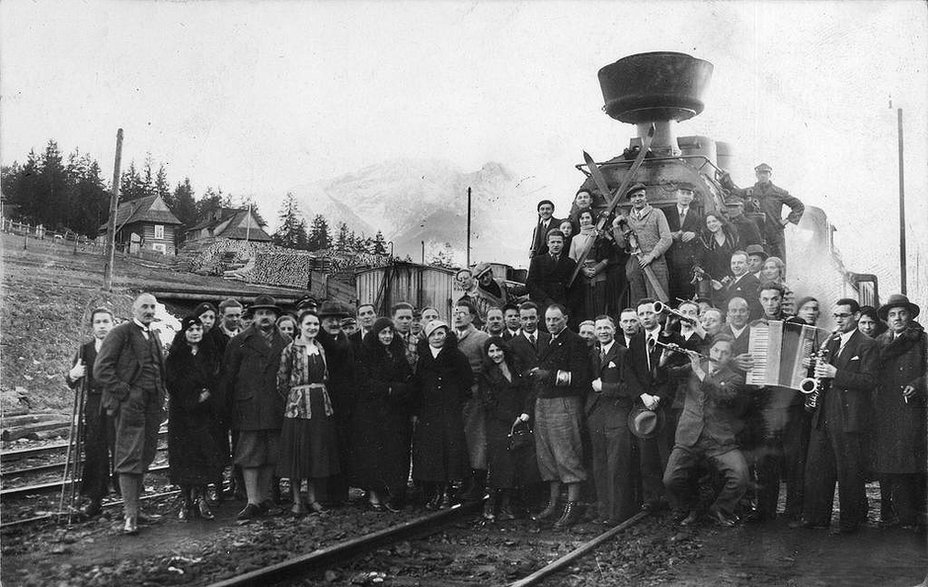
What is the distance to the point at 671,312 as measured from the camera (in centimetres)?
707

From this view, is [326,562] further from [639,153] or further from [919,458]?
[639,153]

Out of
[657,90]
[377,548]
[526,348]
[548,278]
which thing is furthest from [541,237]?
[377,548]

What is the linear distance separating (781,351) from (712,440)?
0.96 metres

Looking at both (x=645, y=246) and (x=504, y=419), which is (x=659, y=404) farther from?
(x=645, y=246)

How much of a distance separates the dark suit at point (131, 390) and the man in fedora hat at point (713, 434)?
4.40 meters

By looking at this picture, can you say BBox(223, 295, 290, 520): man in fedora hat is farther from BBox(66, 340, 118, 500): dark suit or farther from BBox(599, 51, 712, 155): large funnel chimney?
BBox(599, 51, 712, 155): large funnel chimney

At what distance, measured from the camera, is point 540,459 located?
704cm

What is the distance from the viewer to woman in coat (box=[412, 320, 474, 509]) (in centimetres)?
718

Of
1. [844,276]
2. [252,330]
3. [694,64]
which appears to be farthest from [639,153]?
[252,330]

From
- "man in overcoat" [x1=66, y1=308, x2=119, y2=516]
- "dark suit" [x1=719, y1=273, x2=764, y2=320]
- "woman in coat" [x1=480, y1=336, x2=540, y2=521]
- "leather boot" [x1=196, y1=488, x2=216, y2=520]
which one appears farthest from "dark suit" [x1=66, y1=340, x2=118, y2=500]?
"dark suit" [x1=719, y1=273, x2=764, y2=320]

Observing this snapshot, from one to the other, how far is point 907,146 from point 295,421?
5.79m

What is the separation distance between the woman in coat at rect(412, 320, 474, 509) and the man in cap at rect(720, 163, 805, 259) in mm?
5701

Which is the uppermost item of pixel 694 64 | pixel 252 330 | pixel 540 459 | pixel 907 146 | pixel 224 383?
pixel 694 64

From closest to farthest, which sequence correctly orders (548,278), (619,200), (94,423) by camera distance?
(94,423), (548,278), (619,200)
